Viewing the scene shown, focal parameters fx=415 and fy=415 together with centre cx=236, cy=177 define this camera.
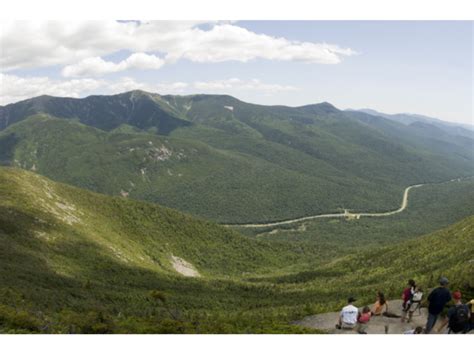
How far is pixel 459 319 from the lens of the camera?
98.5 feet

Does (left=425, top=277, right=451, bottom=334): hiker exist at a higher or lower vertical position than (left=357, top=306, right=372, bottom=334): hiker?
higher

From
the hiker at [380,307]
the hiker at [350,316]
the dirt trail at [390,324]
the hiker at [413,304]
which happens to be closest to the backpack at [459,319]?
the dirt trail at [390,324]

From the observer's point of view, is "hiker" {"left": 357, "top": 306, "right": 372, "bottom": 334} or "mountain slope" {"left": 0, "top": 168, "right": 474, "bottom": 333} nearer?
"hiker" {"left": 357, "top": 306, "right": 372, "bottom": 334}

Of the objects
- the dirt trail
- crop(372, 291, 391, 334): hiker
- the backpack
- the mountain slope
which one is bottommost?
the mountain slope

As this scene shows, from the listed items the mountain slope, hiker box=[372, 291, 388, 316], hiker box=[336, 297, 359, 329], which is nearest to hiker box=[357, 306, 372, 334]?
hiker box=[336, 297, 359, 329]

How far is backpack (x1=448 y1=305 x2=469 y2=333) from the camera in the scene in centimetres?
2992

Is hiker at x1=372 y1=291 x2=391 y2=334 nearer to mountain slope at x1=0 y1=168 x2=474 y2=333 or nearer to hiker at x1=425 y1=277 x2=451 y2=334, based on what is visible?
hiker at x1=425 y1=277 x2=451 y2=334

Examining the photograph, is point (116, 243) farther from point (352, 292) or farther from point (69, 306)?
point (352, 292)

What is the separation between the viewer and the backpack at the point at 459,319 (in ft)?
98.2

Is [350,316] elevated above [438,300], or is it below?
below

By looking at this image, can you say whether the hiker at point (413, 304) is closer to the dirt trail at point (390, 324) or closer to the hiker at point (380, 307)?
the dirt trail at point (390, 324)

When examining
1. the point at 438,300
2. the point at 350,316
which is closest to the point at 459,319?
the point at 438,300

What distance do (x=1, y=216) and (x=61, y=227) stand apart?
15174 millimetres

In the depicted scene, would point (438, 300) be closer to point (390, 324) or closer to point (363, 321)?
point (363, 321)
